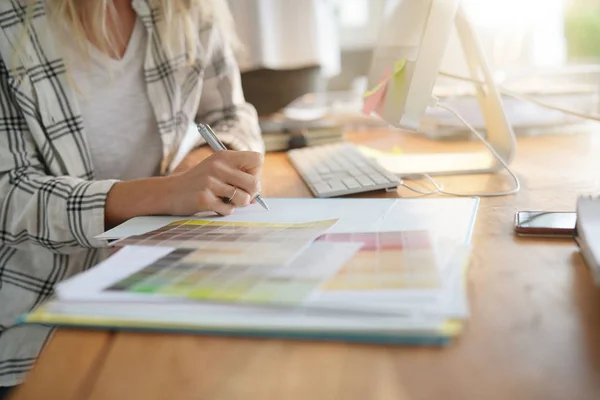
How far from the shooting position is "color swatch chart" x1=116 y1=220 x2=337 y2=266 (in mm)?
479

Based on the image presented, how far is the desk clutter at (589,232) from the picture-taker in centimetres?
44

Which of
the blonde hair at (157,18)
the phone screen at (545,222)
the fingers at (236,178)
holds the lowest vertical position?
the phone screen at (545,222)

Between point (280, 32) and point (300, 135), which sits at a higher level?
point (280, 32)

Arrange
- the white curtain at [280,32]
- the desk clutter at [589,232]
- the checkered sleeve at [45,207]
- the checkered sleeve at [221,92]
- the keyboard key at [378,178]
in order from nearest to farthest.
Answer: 1. the desk clutter at [589,232]
2. the checkered sleeve at [45,207]
3. the keyboard key at [378,178]
4. the checkered sleeve at [221,92]
5. the white curtain at [280,32]

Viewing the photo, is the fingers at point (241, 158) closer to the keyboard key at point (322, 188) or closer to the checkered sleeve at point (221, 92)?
the keyboard key at point (322, 188)

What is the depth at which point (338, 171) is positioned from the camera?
2.80 ft

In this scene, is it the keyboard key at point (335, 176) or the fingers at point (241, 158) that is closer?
the fingers at point (241, 158)

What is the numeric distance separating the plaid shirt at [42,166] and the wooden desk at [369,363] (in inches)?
12.8

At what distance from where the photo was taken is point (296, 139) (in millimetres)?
1137

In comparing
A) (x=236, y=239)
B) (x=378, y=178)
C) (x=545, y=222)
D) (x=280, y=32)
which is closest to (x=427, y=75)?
(x=378, y=178)

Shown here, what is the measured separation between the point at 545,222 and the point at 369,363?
12.9 inches

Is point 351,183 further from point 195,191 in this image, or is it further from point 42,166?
point 42,166

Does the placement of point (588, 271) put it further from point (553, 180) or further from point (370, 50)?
point (370, 50)

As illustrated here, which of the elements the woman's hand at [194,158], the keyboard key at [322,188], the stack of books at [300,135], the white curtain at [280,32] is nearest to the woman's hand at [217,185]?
the keyboard key at [322,188]
